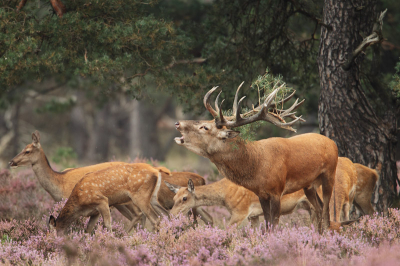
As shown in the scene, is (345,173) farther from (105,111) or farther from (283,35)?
(105,111)

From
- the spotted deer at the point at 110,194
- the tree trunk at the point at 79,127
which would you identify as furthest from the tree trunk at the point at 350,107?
the tree trunk at the point at 79,127

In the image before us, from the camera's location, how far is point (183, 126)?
7.23 meters

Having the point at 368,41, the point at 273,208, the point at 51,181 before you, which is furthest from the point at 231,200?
the point at 368,41

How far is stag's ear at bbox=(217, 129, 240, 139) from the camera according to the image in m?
7.01

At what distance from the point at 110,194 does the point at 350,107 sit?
432 cm

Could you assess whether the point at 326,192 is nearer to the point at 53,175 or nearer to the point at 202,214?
the point at 202,214

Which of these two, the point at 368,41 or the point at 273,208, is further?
the point at 368,41

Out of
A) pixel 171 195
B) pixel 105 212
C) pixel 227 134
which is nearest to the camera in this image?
pixel 227 134

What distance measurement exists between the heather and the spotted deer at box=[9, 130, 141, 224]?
5.02ft

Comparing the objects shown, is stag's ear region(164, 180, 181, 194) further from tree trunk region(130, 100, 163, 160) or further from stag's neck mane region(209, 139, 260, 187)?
tree trunk region(130, 100, 163, 160)

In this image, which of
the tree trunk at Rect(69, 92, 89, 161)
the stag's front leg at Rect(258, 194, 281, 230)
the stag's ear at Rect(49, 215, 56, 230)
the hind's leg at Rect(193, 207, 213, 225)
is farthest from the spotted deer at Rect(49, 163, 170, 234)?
the tree trunk at Rect(69, 92, 89, 161)

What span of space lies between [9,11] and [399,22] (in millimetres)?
11003

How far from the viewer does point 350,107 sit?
371 inches

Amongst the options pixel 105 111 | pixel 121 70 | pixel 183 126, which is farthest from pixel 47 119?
pixel 183 126
